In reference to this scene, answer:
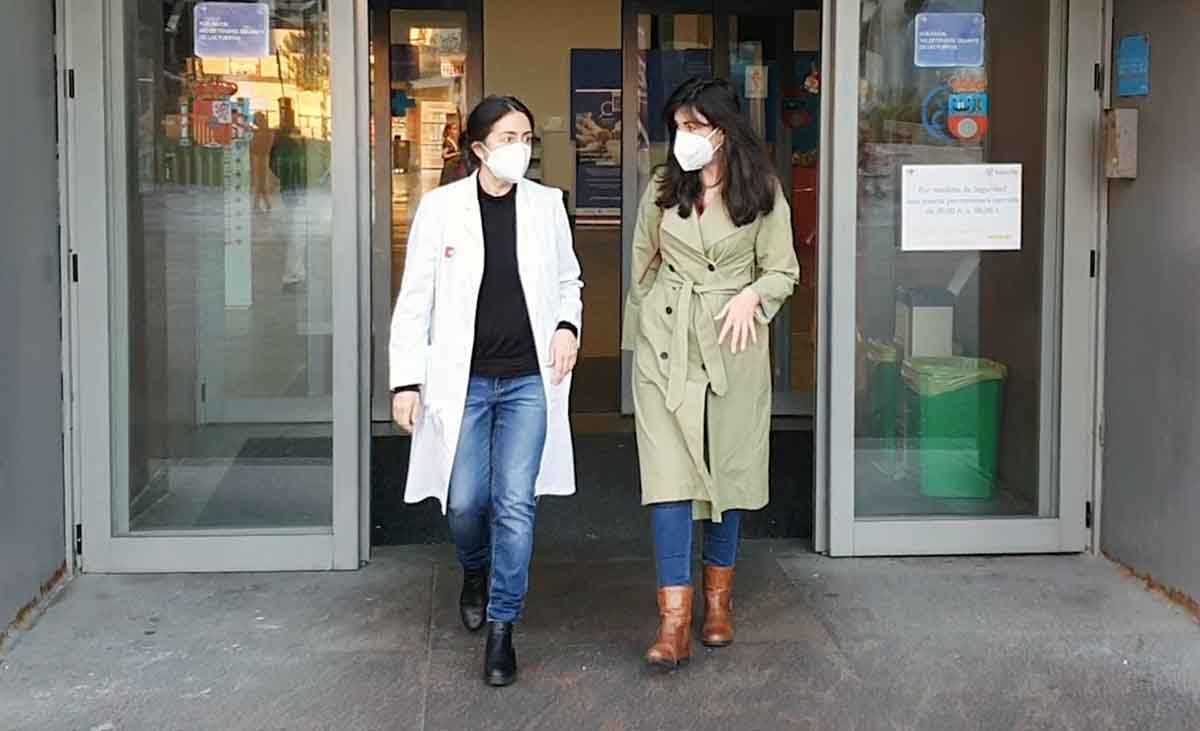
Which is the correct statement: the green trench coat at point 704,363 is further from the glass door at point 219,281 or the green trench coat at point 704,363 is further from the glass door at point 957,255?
the glass door at point 219,281

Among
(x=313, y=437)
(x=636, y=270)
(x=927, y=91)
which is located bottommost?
(x=313, y=437)

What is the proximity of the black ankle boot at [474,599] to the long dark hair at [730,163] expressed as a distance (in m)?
1.35

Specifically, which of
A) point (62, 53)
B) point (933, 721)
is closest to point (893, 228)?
point (933, 721)

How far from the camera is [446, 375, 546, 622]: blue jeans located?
436 cm

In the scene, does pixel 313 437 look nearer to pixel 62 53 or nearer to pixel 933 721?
pixel 62 53

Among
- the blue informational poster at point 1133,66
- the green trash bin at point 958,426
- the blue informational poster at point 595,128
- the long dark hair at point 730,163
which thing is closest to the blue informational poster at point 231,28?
the long dark hair at point 730,163

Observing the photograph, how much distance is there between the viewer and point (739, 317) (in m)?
4.42

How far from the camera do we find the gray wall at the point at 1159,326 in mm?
5035

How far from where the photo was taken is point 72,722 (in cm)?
417

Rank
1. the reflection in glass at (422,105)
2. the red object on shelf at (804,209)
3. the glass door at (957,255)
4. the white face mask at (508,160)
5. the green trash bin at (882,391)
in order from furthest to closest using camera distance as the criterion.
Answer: the red object on shelf at (804,209)
the reflection in glass at (422,105)
the green trash bin at (882,391)
the glass door at (957,255)
the white face mask at (508,160)

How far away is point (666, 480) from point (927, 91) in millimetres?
2054

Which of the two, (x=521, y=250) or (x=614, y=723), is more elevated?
(x=521, y=250)

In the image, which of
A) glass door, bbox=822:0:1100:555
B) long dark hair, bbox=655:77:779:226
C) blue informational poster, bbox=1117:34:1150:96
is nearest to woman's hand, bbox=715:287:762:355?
long dark hair, bbox=655:77:779:226

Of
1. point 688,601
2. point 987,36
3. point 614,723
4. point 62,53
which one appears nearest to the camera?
point 614,723
